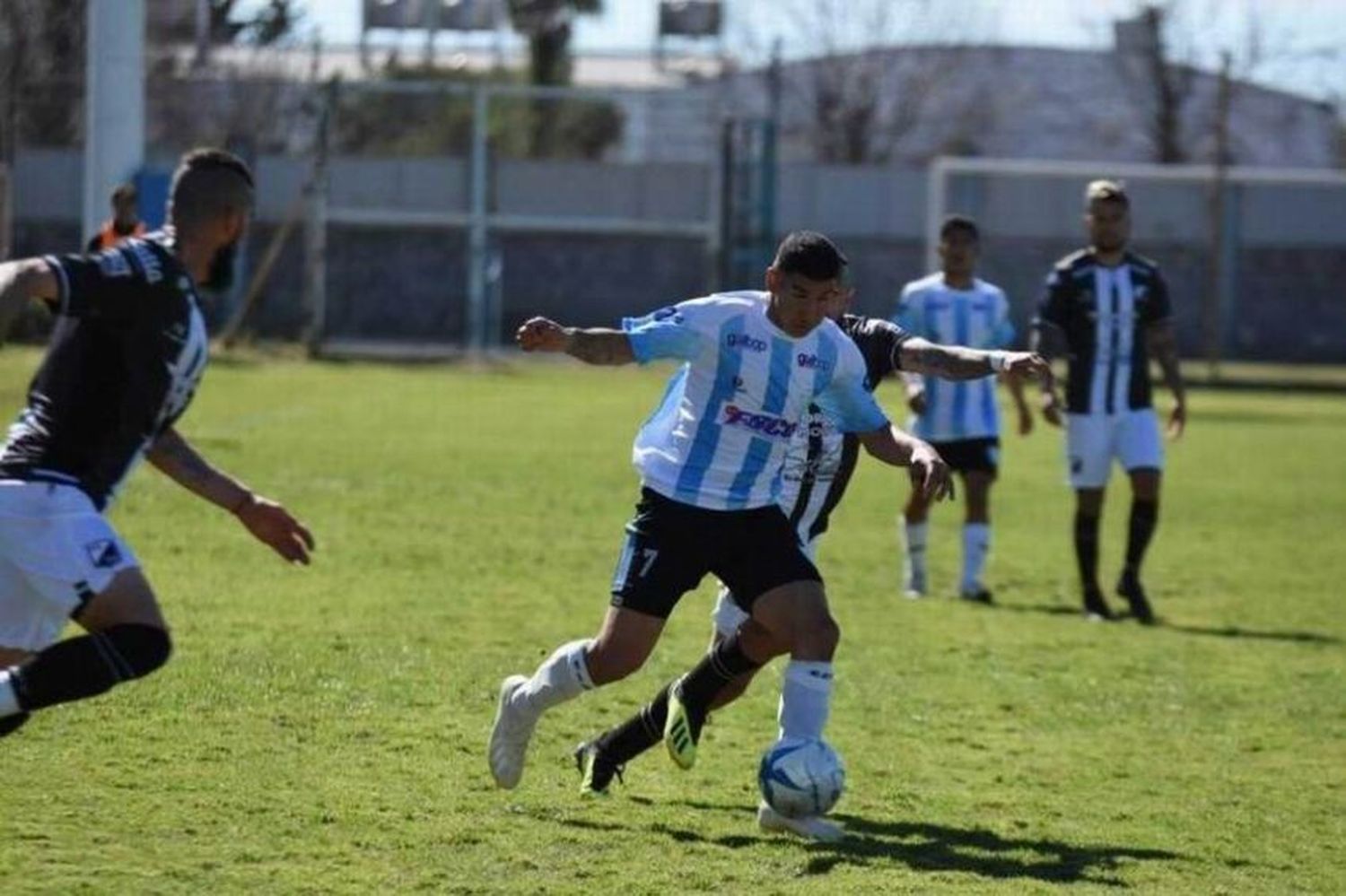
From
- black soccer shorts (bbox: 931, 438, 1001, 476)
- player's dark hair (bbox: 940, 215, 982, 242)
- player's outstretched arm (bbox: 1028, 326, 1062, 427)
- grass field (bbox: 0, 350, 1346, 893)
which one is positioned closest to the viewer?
grass field (bbox: 0, 350, 1346, 893)

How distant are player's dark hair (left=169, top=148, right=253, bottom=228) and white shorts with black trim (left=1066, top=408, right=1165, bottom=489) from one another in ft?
26.0

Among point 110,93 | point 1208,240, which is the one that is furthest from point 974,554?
point 1208,240

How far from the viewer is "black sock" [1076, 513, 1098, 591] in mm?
14102

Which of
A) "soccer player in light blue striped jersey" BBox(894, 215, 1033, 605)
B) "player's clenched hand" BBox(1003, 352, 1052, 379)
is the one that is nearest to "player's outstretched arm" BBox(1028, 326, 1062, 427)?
"soccer player in light blue striped jersey" BBox(894, 215, 1033, 605)

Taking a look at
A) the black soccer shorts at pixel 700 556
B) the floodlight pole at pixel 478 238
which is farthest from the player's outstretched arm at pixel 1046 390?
the floodlight pole at pixel 478 238

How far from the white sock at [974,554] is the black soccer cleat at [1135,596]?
0.85m

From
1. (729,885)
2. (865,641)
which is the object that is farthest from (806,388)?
(865,641)

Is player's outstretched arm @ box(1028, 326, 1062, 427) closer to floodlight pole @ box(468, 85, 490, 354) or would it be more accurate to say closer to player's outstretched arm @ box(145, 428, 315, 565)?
player's outstretched arm @ box(145, 428, 315, 565)

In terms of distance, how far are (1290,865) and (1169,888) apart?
61 centimetres

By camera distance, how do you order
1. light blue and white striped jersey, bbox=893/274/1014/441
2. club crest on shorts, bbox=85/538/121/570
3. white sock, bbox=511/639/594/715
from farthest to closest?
light blue and white striped jersey, bbox=893/274/1014/441
white sock, bbox=511/639/594/715
club crest on shorts, bbox=85/538/121/570

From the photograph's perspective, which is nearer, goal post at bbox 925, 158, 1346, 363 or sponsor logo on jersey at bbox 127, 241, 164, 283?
sponsor logo on jersey at bbox 127, 241, 164, 283

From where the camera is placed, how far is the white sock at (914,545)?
14523 mm

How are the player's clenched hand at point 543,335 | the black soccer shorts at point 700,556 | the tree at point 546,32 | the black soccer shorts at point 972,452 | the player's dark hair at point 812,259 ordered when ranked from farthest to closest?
the tree at point 546,32, the black soccer shorts at point 972,452, the black soccer shorts at point 700,556, the player's dark hair at point 812,259, the player's clenched hand at point 543,335

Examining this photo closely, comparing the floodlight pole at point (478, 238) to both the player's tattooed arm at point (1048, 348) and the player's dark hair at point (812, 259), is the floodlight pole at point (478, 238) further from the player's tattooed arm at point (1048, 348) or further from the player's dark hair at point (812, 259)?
the player's dark hair at point (812, 259)
